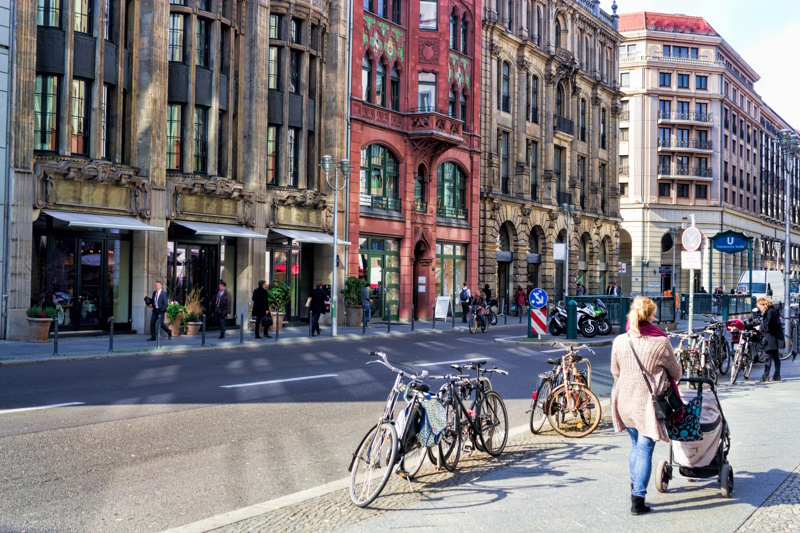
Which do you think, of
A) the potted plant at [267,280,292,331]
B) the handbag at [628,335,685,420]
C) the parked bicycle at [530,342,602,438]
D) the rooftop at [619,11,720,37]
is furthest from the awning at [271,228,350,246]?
the rooftop at [619,11,720,37]

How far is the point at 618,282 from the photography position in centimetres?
6694

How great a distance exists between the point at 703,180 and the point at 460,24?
45714 mm

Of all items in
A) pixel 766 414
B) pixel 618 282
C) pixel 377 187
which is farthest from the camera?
pixel 618 282

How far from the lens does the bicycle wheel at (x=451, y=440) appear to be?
26.7ft

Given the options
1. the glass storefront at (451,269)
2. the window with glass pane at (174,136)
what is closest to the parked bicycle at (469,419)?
the window with glass pane at (174,136)

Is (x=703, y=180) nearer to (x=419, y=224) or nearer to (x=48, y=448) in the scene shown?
(x=419, y=224)

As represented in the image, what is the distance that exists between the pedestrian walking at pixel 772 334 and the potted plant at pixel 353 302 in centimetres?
1856

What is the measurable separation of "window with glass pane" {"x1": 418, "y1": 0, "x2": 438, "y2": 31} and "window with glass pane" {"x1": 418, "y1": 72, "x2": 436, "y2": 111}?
2242 millimetres

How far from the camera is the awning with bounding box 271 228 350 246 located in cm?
3156

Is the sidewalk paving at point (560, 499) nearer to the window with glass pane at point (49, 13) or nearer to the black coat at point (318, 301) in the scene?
the black coat at point (318, 301)

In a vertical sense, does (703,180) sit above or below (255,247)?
above

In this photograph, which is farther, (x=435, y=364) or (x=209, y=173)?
(x=209, y=173)

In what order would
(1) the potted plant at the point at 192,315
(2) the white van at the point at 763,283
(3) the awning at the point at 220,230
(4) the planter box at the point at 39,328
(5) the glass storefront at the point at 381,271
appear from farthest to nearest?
(2) the white van at the point at 763,283 → (5) the glass storefront at the point at 381,271 → (3) the awning at the point at 220,230 → (1) the potted plant at the point at 192,315 → (4) the planter box at the point at 39,328

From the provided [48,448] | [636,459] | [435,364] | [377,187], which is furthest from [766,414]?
[377,187]
